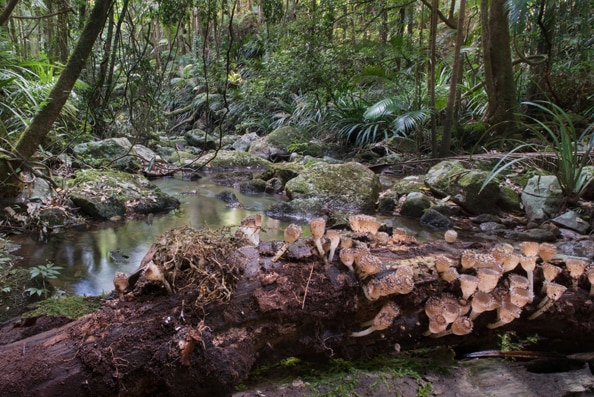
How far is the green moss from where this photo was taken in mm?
2307

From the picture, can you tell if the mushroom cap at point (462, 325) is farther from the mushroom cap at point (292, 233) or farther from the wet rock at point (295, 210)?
the wet rock at point (295, 210)

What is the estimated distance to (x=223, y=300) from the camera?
1865 mm

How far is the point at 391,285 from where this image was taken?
2004 millimetres

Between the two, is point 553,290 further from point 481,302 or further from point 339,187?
point 339,187

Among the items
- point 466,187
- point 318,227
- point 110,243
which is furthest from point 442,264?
point 466,187

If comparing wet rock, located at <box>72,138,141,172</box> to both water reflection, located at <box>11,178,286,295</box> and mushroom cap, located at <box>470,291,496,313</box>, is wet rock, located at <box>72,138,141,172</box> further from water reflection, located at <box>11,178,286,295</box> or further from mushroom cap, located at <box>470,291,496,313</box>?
mushroom cap, located at <box>470,291,496,313</box>

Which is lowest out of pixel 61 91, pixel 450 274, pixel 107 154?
pixel 450 274

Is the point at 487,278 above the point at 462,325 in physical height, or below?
above

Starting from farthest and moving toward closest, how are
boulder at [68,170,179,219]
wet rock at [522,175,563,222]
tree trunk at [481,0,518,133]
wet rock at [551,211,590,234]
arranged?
tree trunk at [481,0,518,133], boulder at [68,170,179,219], wet rock at [522,175,563,222], wet rock at [551,211,590,234]

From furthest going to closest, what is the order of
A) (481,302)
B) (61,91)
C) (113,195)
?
(113,195) < (61,91) < (481,302)

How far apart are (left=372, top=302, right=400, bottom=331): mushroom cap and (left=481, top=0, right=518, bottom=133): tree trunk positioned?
847cm

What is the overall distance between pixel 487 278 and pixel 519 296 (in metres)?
0.19

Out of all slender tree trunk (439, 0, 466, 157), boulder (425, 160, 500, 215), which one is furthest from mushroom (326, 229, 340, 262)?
slender tree trunk (439, 0, 466, 157)

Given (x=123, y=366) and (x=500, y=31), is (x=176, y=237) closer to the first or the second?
(x=123, y=366)
